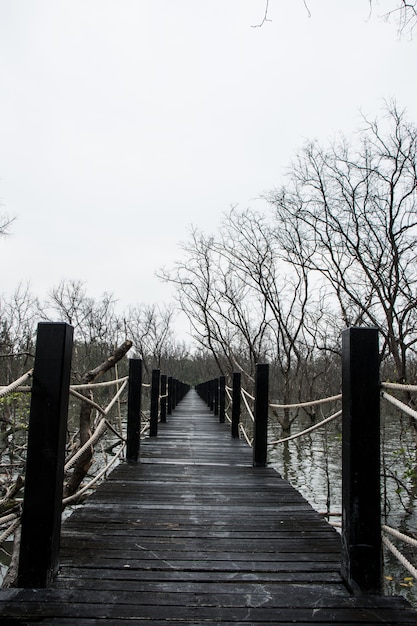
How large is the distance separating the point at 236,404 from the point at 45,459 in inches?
218

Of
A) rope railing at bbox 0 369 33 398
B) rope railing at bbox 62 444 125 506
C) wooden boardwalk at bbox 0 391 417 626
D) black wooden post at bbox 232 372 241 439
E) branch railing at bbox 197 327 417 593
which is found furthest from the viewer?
black wooden post at bbox 232 372 241 439

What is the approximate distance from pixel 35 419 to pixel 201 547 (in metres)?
1.14

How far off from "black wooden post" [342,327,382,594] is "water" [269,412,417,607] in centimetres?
288

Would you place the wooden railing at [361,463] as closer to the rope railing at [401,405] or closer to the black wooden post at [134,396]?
the rope railing at [401,405]

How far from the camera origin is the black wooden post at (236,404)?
6.98m

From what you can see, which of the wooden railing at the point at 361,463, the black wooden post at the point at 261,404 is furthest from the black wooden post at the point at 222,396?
the wooden railing at the point at 361,463

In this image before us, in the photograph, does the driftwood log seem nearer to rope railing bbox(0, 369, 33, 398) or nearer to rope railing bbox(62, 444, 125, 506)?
rope railing bbox(62, 444, 125, 506)

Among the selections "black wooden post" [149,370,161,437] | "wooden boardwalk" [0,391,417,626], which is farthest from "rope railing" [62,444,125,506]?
"black wooden post" [149,370,161,437]

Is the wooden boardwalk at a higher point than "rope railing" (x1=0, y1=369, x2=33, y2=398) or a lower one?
lower

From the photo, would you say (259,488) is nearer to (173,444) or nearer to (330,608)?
(330,608)

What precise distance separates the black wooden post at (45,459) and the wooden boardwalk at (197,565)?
4.3 inches

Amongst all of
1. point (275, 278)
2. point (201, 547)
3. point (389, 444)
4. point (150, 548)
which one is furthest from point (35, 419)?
point (275, 278)

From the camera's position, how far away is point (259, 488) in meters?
3.70

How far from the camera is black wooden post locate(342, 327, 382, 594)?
1847 mm
